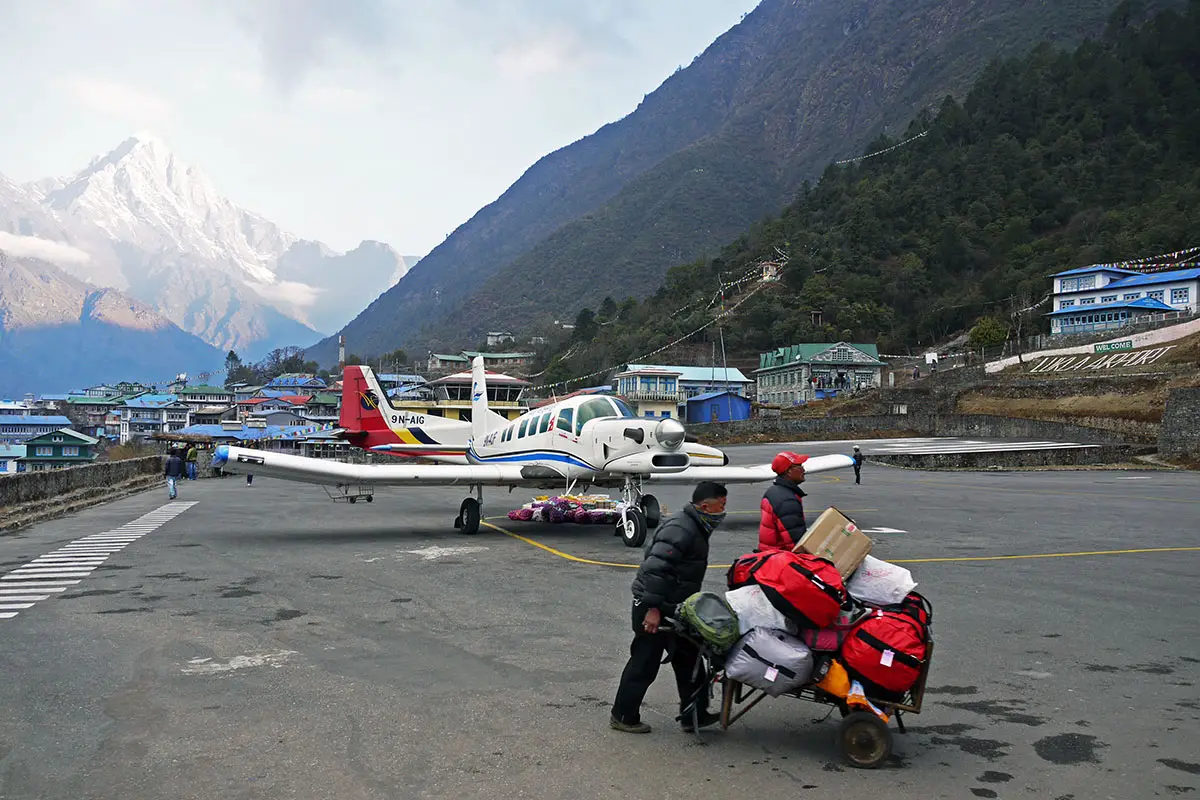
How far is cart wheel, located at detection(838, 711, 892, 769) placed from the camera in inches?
206

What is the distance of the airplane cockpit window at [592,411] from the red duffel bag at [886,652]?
1234 centimetres

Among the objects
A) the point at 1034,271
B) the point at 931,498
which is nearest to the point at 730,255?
the point at 1034,271

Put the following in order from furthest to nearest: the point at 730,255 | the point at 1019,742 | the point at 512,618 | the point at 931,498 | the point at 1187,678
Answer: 1. the point at 730,255
2. the point at 931,498
3. the point at 512,618
4. the point at 1187,678
5. the point at 1019,742

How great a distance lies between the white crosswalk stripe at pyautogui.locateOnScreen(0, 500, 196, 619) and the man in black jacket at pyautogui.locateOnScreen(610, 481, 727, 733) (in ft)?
26.5

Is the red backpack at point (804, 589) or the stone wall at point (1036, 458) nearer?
the red backpack at point (804, 589)

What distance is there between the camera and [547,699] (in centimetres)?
662

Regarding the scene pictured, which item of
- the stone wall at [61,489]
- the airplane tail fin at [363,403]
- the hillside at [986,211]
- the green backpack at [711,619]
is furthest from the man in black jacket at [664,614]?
the hillside at [986,211]

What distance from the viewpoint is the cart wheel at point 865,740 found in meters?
5.22

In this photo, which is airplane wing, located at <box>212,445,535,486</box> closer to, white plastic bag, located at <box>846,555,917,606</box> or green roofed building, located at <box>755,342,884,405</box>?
white plastic bag, located at <box>846,555,917,606</box>

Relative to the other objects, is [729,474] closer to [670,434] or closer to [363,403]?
[670,434]

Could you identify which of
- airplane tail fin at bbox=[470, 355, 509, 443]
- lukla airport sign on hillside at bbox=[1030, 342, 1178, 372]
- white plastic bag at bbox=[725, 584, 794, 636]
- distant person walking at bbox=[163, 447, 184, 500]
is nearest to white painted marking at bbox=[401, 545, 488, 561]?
airplane tail fin at bbox=[470, 355, 509, 443]

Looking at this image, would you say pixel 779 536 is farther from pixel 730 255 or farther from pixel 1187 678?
pixel 730 255

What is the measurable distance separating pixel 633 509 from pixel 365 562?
4916 mm

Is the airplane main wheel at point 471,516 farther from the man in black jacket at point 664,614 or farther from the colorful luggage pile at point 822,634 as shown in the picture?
the colorful luggage pile at point 822,634
